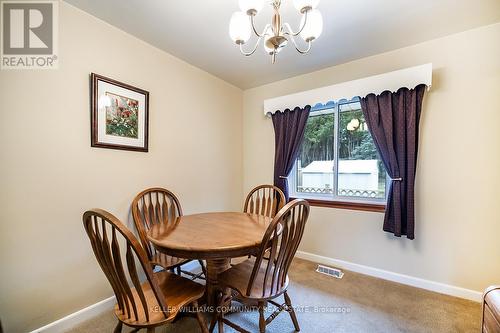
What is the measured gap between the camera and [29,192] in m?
1.45

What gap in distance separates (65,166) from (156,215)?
31.8 inches

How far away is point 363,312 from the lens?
1.76 meters

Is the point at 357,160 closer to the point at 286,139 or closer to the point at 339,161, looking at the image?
the point at 339,161

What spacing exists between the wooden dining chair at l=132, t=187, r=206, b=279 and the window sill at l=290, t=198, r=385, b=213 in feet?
5.04

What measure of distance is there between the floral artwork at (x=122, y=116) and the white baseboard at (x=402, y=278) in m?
2.47

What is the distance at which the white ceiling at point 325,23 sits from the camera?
162cm

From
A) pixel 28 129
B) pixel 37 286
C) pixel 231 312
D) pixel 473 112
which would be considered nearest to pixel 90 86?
pixel 28 129

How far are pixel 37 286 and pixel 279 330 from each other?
168 cm

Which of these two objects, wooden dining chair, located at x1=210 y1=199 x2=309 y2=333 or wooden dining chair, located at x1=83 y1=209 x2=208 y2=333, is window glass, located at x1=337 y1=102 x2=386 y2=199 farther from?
wooden dining chair, located at x1=83 y1=209 x2=208 y2=333

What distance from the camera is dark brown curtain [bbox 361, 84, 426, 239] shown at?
2082mm

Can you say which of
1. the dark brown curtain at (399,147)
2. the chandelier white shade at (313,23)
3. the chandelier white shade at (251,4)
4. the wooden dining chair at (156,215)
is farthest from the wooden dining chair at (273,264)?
the dark brown curtain at (399,147)

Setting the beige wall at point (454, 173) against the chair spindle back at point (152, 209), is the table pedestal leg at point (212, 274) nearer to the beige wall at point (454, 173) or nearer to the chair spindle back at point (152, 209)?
the chair spindle back at point (152, 209)

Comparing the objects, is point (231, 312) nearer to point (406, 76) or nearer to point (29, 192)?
point (29, 192)

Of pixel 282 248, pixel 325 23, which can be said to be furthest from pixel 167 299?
pixel 325 23
